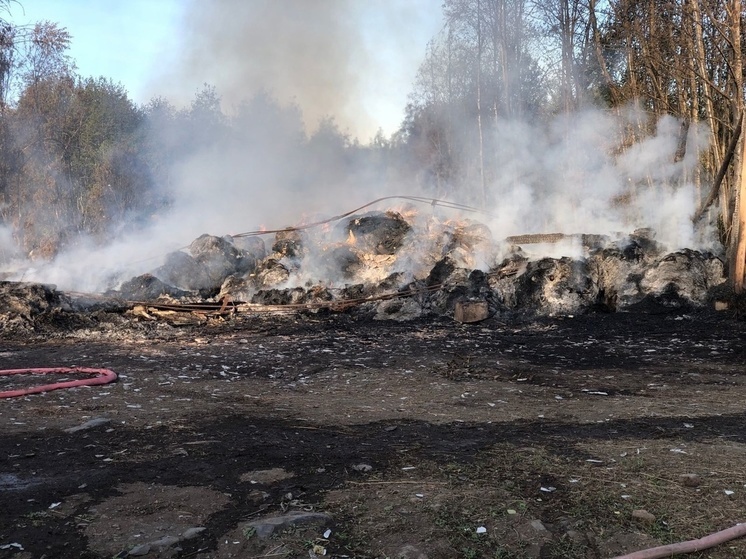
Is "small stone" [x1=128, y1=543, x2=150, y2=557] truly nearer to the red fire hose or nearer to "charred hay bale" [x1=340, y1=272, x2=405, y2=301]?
the red fire hose

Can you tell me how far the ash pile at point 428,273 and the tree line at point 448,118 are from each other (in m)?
1.60

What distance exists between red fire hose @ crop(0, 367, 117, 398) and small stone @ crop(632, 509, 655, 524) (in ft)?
18.0

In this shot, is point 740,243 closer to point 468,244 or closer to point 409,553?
point 468,244

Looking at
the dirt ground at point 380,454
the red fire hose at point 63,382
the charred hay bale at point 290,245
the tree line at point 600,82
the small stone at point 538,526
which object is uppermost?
the tree line at point 600,82

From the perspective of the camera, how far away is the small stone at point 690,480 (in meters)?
3.43

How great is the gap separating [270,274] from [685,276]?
8851 mm

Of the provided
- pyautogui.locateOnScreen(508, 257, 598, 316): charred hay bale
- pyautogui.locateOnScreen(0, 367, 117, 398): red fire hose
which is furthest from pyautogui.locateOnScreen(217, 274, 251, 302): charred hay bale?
pyautogui.locateOnScreen(0, 367, 117, 398): red fire hose

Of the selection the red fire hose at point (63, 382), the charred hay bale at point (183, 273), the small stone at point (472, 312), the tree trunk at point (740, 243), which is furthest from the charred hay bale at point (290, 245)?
the tree trunk at point (740, 243)

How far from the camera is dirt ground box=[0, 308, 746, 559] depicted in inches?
114

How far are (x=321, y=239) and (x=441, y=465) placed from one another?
1259 cm

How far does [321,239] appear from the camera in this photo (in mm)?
16125

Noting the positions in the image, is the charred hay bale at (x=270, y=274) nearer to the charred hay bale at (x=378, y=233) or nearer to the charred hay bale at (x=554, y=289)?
the charred hay bale at (x=378, y=233)

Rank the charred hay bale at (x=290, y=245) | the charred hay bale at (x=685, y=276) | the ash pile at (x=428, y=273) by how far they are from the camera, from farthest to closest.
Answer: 1. the charred hay bale at (x=290, y=245)
2. the ash pile at (x=428, y=273)
3. the charred hay bale at (x=685, y=276)

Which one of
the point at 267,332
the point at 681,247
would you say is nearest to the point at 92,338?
the point at 267,332
